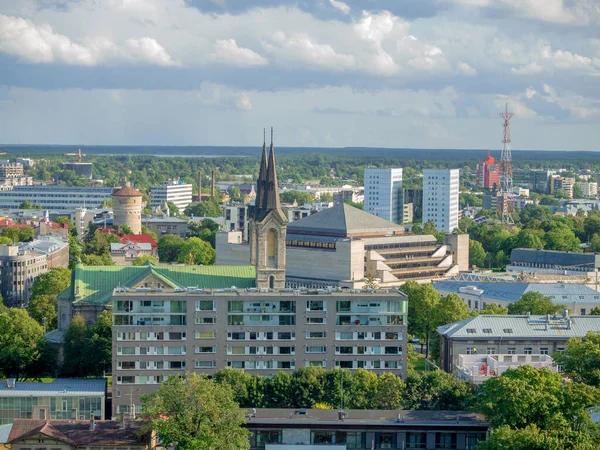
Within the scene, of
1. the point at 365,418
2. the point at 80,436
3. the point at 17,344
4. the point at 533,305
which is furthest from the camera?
the point at 533,305

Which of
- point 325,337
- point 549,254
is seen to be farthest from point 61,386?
point 549,254

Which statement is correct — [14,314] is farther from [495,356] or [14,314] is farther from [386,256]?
[386,256]

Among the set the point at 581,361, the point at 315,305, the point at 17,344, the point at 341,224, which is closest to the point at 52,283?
the point at 17,344

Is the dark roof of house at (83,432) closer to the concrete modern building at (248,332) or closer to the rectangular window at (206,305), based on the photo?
the concrete modern building at (248,332)

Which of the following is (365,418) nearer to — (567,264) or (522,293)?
(522,293)

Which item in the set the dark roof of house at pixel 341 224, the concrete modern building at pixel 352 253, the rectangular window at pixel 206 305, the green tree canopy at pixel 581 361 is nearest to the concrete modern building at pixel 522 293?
the concrete modern building at pixel 352 253

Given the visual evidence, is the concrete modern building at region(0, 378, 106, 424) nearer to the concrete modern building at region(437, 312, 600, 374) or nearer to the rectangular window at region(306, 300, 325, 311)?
the rectangular window at region(306, 300, 325, 311)
